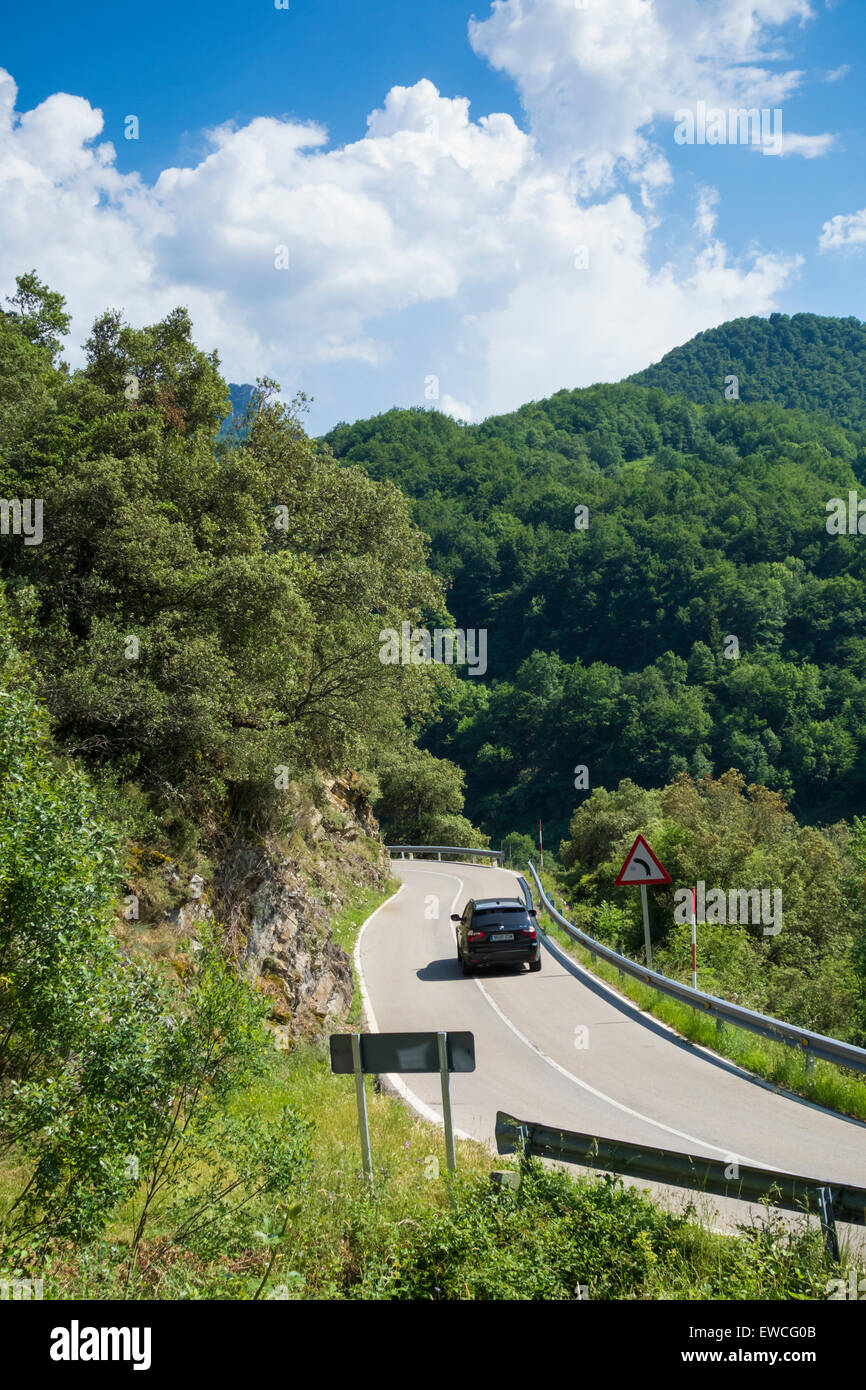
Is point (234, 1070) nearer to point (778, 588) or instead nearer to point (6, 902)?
point (6, 902)

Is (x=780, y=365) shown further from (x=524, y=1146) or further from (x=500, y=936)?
(x=524, y=1146)

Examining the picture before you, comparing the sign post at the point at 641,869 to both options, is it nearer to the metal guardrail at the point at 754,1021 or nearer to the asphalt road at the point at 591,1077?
the metal guardrail at the point at 754,1021

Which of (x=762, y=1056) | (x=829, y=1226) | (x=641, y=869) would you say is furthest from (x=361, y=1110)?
Result: (x=641, y=869)

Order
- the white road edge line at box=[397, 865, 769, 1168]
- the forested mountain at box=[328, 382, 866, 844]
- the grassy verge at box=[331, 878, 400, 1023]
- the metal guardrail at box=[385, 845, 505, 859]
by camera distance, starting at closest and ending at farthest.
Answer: the white road edge line at box=[397, 865, 769, 1168] → the grassy verge at box=[331, 878, 400, 1023] → the metal guardrail at box=[385, 845, 505, 859] → the forested mountain at box=[328, 382, 866, 844]

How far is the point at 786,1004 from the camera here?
59.3ft

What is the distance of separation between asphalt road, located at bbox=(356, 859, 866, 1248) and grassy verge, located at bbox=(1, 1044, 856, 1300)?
842mm

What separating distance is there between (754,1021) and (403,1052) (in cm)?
615

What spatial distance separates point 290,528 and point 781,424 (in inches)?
5005

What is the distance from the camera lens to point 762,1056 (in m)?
10.8

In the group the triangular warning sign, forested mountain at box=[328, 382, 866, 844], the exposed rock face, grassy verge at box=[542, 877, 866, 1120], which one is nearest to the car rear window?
grassy verge at box=[542, 877, 866, 1120]

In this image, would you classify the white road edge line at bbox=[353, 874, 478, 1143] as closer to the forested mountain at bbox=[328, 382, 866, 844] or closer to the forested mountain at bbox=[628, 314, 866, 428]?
the forested mountain at bbox=[328, 382, 866, 844]

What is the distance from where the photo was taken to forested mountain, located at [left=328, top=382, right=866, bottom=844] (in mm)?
87188
